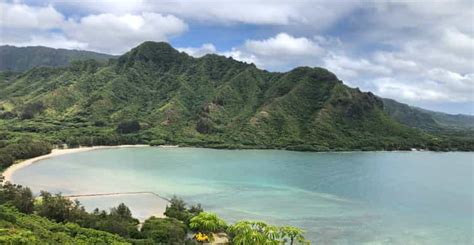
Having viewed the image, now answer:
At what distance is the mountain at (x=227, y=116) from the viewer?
150 m

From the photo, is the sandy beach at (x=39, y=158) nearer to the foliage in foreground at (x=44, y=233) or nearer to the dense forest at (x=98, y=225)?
the dense forest at (x=98, y=225)

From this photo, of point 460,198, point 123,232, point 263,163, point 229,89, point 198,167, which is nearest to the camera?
point 123,232

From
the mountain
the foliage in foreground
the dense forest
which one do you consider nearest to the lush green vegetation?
the mountain

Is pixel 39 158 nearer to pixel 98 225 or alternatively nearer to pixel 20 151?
pixel 20 151

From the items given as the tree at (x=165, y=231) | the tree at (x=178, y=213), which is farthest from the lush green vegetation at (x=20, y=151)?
the tree at (x=165, y=231)

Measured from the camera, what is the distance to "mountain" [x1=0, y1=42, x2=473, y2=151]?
150500mm

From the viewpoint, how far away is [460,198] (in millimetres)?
76250

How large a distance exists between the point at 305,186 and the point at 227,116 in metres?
97.5

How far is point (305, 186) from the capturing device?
3150 inches

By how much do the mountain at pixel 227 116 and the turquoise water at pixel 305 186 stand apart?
22497 millimetres

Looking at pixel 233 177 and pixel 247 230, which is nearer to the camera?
pixel 247 230

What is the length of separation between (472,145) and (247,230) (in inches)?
7048

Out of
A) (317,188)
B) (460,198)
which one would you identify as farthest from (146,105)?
(460,198)

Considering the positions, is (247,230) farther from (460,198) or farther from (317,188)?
(460,198)
